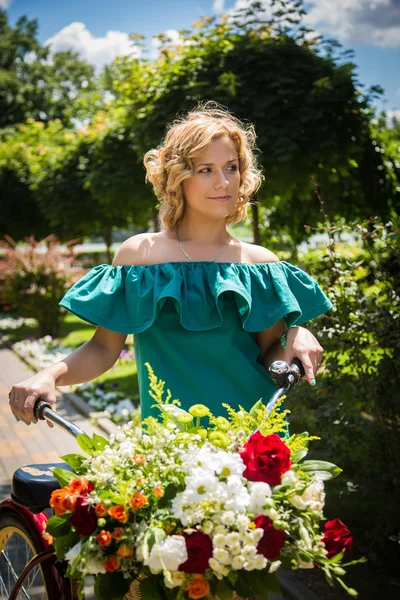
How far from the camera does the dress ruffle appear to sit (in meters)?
2.04

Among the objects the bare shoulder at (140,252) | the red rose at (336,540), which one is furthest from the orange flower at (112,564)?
the bare shoulder at (140,252)

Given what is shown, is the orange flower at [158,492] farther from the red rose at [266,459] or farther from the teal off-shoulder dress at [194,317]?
→ the teal off-shoulder dress at [194,317]

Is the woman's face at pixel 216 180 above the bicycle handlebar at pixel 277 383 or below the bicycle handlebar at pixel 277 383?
above

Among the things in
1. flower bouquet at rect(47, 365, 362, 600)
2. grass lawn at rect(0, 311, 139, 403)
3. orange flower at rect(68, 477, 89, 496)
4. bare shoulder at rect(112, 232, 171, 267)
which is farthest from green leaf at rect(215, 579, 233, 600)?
grass lawn at rect(0, 311, 139, 403)

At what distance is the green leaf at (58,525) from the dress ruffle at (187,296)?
0.77 meters

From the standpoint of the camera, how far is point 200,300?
2.08 metres

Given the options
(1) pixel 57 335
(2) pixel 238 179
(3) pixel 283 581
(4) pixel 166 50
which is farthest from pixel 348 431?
(1) pixel 57 335

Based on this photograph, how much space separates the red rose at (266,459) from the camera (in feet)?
4.12

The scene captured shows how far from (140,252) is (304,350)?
63cm

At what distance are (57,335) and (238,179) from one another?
33.2ft

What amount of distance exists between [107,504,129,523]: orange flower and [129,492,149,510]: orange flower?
Result: 21mm

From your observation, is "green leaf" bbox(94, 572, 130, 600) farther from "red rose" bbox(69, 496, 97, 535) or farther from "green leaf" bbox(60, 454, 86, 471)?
"green leaf" bbox(60, 454, 86, 471)

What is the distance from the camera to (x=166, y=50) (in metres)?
7.01

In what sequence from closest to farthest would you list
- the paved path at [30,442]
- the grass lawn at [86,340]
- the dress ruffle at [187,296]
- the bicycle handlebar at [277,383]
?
the bicycle handlebar at [277,383] < the dress ruffle at [187,296] < the paved path at [30,442] < the grass lawn at [86,340]
